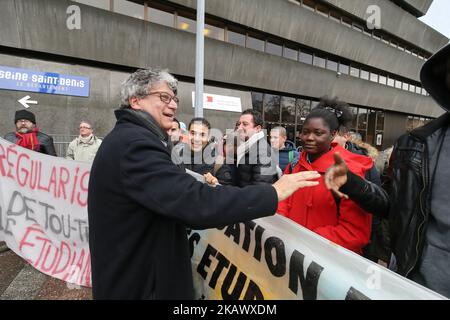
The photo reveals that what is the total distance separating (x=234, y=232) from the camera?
6.03ft

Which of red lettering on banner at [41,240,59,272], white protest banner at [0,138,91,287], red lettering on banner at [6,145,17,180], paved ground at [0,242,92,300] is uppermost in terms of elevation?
red lettering on banner at [6,145,17,180]

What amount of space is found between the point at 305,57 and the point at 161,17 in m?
8.05

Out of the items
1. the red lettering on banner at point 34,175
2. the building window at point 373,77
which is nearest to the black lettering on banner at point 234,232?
the red lettering on banner at point 34,175

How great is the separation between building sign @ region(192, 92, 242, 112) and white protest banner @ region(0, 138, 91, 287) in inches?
373

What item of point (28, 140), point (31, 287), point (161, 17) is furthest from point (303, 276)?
point (161, 17)

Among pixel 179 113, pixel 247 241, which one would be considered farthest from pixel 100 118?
pixel 247 241

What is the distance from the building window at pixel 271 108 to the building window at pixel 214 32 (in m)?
3.59

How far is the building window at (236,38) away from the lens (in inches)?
516

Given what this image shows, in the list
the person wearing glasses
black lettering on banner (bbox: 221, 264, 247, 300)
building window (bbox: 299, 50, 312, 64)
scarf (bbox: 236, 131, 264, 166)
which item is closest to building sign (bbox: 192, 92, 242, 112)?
building window (bbox: 299, 50, 312, 64)

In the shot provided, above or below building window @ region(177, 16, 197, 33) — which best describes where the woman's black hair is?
below

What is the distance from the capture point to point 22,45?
9062 mm

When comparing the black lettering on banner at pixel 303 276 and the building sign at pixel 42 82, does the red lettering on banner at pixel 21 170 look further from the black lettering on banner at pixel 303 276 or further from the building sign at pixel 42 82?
the building sign at pixel 42 82

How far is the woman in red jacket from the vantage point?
1793 mm

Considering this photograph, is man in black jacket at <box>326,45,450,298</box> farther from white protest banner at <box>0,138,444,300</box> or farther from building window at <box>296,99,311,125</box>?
building window at <box>296,99,311,125</box>
